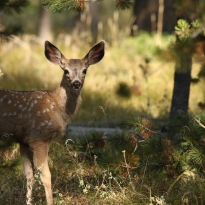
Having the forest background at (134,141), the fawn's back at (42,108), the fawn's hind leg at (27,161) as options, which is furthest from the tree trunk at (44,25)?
the fawn's hind leg at (27,161)

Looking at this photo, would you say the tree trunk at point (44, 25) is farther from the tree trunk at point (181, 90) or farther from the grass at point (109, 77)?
the tree trunk at point (181, 90)

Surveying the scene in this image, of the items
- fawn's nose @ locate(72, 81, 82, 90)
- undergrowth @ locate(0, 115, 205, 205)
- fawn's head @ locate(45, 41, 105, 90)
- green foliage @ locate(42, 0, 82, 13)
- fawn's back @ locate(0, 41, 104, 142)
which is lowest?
undergrowth @ locate(0, 115, 205, 205)

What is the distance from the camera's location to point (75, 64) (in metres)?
6.29

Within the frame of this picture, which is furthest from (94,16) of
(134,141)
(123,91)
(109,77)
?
(123,91)

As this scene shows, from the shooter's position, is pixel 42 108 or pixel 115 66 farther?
pixel 115 66

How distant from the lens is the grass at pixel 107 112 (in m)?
5.82

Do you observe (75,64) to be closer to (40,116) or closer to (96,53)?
(96,53)

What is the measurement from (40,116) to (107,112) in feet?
11.2

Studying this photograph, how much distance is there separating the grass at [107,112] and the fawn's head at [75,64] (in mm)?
437

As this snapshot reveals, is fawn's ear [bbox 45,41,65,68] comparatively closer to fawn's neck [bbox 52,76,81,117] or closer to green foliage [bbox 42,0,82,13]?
fawn's neck [bbox 52,76,81,117]

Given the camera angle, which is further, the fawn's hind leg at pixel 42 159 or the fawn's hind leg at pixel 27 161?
the fawn's hind leg at pixel 27 161

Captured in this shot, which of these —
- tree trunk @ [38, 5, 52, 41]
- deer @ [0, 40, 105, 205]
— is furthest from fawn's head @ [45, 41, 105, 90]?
tree trunk @ [38, 5, 52, 41]

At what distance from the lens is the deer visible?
233 inches

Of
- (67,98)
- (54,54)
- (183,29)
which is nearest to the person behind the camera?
(183,29)
